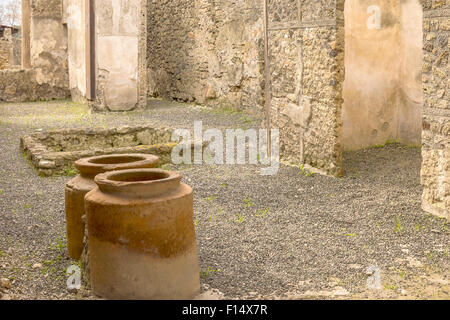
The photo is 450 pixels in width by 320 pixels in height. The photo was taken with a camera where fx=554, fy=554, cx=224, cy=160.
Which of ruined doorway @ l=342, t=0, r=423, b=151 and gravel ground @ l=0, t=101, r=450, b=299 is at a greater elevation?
ruined doorway @ l=342, t=0, r=423, b=151

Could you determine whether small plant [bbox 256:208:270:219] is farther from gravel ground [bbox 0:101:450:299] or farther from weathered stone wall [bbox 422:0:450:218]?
weathered stone wall [bbox 422:0:450:218]

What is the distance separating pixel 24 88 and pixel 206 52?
507 centimetres

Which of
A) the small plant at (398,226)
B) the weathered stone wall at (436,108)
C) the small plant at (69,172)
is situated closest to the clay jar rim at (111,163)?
the small plant at (398,226)

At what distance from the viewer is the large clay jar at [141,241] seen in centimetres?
287

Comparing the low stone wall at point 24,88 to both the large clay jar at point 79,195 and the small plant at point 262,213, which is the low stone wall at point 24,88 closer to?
the small plant at point 262,213

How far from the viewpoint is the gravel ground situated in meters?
3.29

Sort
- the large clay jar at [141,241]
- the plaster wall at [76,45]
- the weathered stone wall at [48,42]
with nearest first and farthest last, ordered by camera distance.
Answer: the large clay jar at [141,241] → the plaster wall at [76,45] → the weathered stone wall at [48,42]

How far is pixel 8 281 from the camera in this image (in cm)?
319

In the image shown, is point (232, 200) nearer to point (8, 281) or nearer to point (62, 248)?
point (62, 248)

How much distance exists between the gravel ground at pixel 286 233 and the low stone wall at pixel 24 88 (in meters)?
7.58

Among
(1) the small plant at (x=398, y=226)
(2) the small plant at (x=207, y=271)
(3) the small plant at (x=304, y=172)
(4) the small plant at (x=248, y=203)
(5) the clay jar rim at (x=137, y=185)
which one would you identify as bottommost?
(2) the small plant at (x=207, y=271)

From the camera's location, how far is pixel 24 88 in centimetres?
1412

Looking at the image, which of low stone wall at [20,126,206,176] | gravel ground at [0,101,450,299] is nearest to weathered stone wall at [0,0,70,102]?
low stone wall at [20,126,206,176]

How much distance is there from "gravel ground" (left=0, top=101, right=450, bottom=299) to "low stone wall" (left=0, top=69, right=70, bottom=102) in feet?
24.9
